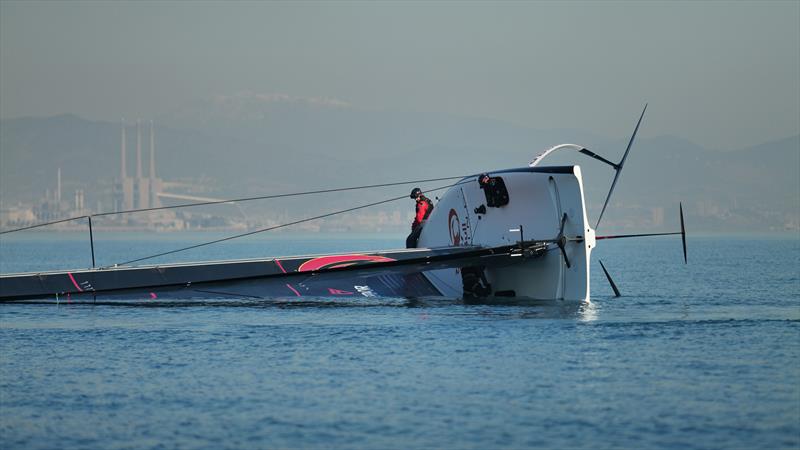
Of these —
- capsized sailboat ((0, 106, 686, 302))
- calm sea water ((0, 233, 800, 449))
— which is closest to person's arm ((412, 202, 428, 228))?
capsized sailboat ((0, 106, 686, 302))

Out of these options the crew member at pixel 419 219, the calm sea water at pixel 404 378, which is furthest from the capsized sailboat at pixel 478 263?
the crew member at pixel 419 219

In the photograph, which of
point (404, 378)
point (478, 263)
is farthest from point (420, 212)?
point (404, 378)

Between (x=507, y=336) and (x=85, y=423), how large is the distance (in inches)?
321

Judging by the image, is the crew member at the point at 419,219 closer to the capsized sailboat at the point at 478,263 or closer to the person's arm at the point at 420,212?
the person's arm at the point at 420,212

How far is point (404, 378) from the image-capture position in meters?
14.8

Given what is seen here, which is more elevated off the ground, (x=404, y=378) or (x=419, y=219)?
(x=419, y=219)

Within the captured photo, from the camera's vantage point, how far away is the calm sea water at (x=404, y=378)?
11539mm

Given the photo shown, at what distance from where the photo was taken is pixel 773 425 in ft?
38.1

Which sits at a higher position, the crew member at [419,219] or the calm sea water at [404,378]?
the crew member at [419,219]

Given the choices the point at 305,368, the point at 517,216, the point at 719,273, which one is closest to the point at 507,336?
the point at 305,368

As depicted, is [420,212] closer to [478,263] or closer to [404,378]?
[478,263]

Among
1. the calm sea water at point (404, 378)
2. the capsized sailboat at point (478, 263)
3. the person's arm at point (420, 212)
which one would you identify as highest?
the person's arm at point (420, 212)

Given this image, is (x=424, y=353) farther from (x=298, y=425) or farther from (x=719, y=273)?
(x=719, y=273)

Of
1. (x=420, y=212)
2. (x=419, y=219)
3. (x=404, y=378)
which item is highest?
(x=420, y=212)
